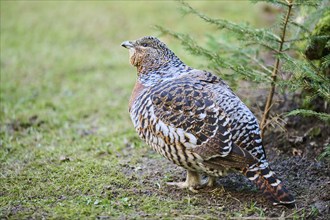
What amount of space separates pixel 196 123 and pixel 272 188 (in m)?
1.01

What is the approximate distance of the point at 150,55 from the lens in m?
5.99

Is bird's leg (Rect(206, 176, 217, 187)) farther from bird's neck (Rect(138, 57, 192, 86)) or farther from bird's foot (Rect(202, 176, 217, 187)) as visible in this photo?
bird's neck (Rect(138, 57, 192, 86))

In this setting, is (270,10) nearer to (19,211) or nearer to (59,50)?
(59,50)

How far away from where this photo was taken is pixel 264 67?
6426 mm

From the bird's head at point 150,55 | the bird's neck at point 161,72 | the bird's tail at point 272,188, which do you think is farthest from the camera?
the bird's head at point 150,55

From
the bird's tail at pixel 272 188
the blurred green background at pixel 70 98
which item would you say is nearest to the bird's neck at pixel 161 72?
the blurred green background at pixel 70 98

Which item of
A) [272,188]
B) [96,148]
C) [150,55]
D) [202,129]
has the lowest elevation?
[96,148]

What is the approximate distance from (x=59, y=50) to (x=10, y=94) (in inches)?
109

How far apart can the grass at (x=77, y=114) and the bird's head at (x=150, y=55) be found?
1321 millimetres

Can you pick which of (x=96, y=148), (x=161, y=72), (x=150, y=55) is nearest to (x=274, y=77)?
(x=161, y=72)

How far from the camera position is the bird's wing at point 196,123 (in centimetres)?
502

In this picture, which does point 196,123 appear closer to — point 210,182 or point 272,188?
point 210,182

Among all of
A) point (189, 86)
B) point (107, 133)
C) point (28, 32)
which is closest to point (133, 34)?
point (28, 32)

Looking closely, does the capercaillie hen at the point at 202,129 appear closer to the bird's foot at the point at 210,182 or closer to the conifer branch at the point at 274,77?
the bird's foot at the point at 210,182
